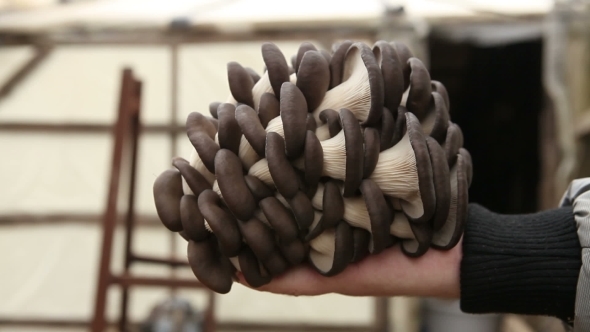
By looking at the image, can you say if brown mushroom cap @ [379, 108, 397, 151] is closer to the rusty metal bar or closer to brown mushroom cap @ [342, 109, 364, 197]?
brown mushroom cap @ [342, 109, 364, 197]

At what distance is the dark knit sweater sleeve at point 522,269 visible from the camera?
41cm

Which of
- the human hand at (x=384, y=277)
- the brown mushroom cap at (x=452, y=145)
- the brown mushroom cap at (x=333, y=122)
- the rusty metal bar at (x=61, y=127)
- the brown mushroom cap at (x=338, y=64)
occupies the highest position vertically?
the rusty metal bar at (x=61, y=127)

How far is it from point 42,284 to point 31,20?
111cm

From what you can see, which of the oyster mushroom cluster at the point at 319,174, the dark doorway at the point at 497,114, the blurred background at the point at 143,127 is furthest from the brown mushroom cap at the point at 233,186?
the dark doorway at the point at 497,114

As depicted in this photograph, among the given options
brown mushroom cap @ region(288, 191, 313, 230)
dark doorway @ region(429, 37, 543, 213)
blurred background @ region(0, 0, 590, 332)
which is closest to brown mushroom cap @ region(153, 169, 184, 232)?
brown mushroom cap @ region(288, 191, 313, 230)

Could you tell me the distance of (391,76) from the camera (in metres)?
0.40

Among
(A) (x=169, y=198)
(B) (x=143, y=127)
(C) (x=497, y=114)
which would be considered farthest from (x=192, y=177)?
(C) (x=497, y=114)

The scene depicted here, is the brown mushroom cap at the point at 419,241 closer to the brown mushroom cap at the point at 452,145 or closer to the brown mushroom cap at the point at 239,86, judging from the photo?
the brown mushroom cap at the point at 452,145

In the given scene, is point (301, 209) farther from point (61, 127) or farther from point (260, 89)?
point (61, 127)

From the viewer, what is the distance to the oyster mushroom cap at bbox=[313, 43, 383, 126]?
0.38m

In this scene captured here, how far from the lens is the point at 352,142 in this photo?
37 centimetres

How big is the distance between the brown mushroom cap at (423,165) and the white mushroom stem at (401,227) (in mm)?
28

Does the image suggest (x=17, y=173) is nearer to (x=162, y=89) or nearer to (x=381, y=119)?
(x=162, y=89)

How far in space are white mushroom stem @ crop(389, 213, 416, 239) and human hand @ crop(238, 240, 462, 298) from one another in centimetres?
2
